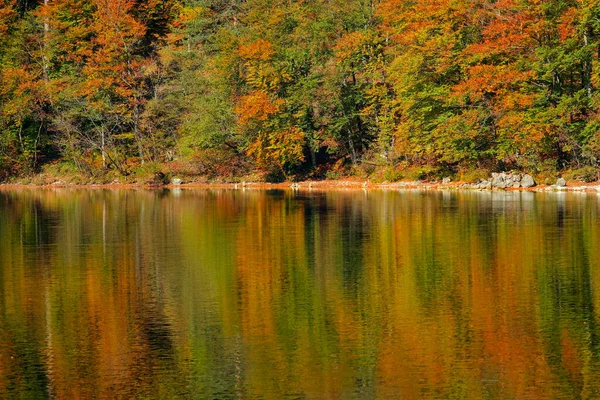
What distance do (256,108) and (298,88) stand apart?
4603mm

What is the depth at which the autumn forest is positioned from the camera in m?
61.8

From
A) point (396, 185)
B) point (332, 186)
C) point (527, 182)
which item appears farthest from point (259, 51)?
point (527, 182)

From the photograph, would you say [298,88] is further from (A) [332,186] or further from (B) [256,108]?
(A) [332,186]

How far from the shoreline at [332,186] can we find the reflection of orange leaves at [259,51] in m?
10.5

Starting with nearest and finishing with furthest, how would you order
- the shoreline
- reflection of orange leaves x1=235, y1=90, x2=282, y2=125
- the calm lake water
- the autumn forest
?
the calm lake water < the shoreline < the autumn forest < reflection of orange leaves x1=235, y1=90, x2=282, y2=125

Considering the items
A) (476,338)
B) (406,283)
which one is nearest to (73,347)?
(476,338)

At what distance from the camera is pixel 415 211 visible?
47.6m

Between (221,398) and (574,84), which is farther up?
(574,84)

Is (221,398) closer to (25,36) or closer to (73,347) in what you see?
(73,347)

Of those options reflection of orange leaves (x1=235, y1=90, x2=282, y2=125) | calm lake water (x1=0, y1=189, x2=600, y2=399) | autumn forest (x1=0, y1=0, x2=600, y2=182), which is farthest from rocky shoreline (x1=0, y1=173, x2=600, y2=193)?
calm lake water (x1=0, y1=189, x2=600, y2=399)

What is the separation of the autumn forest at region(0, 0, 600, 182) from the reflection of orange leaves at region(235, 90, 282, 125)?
0.22m

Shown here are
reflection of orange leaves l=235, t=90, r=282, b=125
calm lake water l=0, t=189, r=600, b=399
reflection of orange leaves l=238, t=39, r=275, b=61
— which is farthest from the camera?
reflection of orange leaves l=238, t=39, r=275, b=61

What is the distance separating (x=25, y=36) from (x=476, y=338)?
3162 inches

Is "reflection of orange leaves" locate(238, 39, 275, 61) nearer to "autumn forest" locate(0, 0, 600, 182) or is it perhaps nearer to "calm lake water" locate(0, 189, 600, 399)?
"autumn forest" locate(0, 0, 600, 182)
